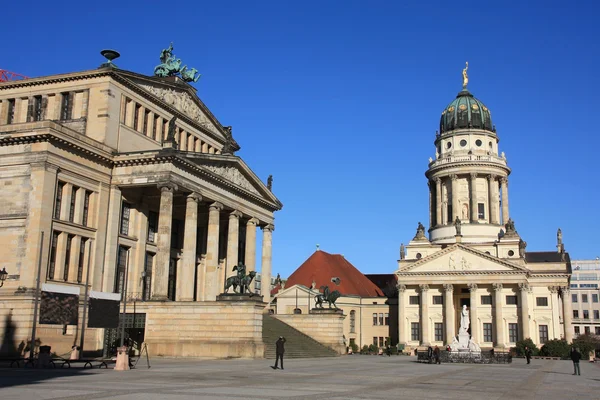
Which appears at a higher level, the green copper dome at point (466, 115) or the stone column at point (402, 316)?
the green copper dome at point (466, 115)

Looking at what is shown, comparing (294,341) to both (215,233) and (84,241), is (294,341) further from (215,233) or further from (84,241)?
(84,241)

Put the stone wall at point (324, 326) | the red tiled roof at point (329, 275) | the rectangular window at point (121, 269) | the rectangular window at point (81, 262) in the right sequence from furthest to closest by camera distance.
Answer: the red tiled roof at point (329, 275) < the stone wall at point (324, 326) < the rectangular window at point (121, 269) < the rectangular window at point (81, 262)

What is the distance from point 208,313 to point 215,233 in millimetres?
10506

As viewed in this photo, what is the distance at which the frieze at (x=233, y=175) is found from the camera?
52594 mm

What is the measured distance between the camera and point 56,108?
50.0 metres

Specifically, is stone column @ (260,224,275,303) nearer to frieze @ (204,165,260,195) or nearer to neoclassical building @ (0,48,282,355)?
neoclassical building @ (0,48,282,355)

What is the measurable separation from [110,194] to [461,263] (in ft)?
197

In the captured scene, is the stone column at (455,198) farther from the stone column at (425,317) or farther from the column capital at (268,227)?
the column capital at (268,227)

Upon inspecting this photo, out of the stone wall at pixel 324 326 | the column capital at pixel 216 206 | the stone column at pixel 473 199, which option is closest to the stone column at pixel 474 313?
the stone column at pixel 473 199

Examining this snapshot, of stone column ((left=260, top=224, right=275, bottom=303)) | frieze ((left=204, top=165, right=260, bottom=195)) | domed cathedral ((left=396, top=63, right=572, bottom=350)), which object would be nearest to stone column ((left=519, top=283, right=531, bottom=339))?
domed cathedral ((left=396, top=63, right=572, bottom=350))

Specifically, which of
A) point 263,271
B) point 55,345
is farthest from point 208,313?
point 263,271

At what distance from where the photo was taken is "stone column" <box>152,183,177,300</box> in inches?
1763

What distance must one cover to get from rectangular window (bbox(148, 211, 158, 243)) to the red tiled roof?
5426cm

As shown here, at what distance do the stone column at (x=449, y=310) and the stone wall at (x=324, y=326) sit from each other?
41378 mm
